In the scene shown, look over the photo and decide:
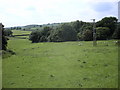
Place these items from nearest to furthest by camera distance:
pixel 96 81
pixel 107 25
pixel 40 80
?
1. pixel 96 81
2. pixel 40 80
3. pixel 107 25

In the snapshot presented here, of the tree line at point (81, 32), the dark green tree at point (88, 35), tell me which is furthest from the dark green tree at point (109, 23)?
the dark green tree at point (88, 35)

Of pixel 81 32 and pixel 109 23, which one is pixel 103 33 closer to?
pixel 109 23

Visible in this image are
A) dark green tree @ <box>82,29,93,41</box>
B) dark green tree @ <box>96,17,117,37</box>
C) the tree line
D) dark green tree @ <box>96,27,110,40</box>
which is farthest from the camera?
dark green tree @ <box>96,17,117,37</box>

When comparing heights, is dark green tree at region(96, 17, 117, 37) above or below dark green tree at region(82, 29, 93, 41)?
above

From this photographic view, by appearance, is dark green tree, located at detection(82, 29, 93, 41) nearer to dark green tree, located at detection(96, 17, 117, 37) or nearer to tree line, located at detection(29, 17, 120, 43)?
tree line, located at detection(29, 17, 120, 43)

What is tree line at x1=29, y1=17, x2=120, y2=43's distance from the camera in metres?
53.3

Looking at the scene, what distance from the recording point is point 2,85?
12453mm

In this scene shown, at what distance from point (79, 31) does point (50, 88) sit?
53759 millimetres

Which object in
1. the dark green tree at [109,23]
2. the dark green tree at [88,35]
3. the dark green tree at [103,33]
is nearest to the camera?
the dark green tree at [88,35]

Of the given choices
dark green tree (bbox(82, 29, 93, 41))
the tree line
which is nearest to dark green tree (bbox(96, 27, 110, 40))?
the tree line

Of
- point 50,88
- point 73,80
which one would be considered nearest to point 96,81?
point 73,80

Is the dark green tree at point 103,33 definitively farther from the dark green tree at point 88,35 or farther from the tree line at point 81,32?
the dark green tree at point 88,35

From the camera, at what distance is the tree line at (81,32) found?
53309 millimetres

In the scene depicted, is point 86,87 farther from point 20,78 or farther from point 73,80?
point 20,78
